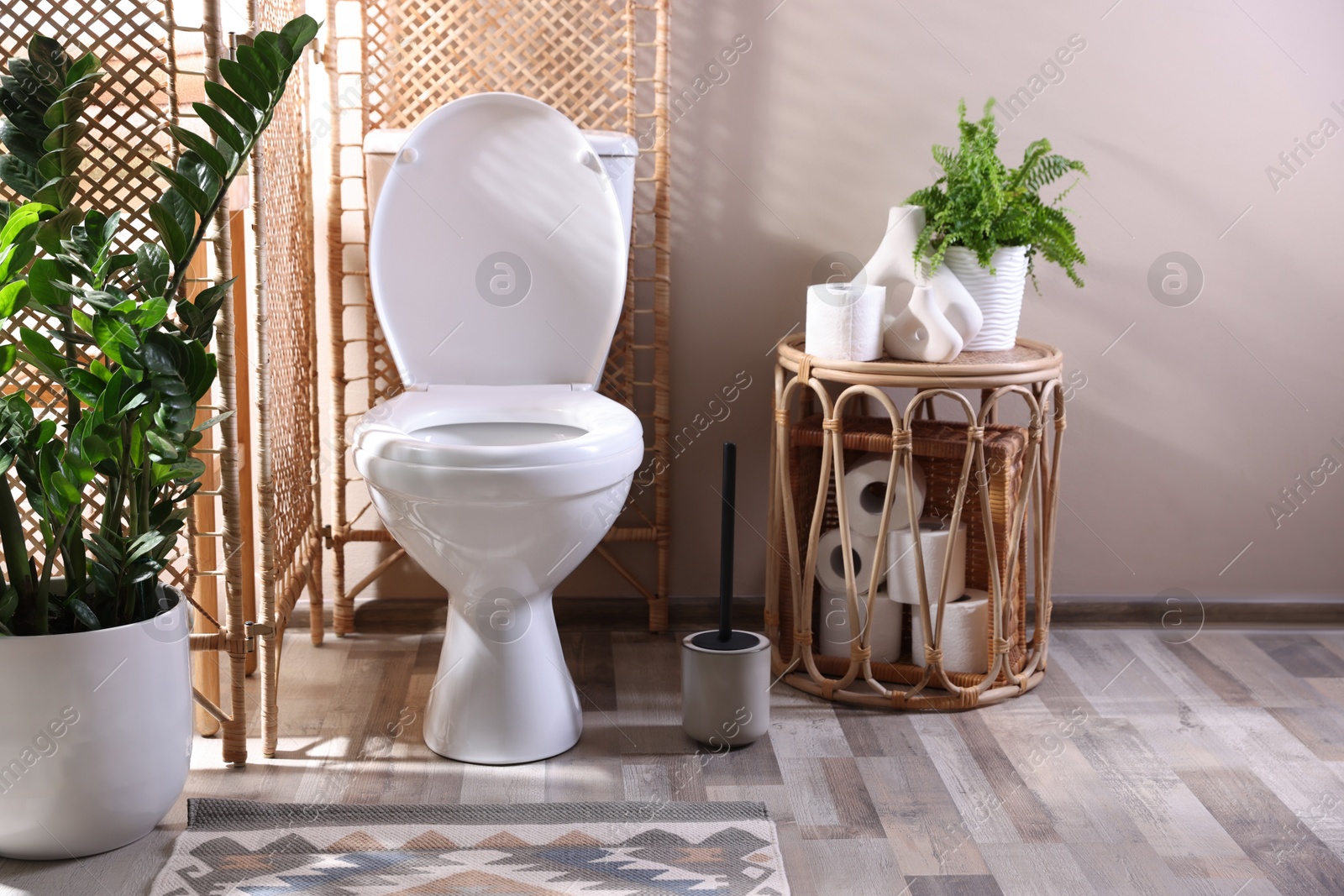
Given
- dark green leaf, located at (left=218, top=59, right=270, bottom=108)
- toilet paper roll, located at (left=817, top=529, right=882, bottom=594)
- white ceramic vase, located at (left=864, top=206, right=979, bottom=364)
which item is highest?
dark green leaf, located at (left=218, top=59, right=270, bottom=108)

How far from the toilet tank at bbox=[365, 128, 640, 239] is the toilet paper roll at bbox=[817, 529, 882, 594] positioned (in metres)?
0.61

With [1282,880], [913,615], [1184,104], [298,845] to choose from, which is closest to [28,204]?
[298,845]

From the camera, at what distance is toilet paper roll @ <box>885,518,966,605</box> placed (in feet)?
6.11

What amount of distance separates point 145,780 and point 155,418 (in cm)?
44

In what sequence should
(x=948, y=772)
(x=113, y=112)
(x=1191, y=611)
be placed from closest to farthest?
1. (x=113, y=112)
2. (x=948, y=772)
3. (x=1191, y=611)

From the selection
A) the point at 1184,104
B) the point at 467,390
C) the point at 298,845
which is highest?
the point at 1184,104

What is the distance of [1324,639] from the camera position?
2174 mm

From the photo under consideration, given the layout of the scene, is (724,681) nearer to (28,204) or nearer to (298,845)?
(298,845)

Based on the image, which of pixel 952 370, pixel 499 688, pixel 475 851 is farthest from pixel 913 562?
pixel 475 851

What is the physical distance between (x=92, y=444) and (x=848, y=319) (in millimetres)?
1043

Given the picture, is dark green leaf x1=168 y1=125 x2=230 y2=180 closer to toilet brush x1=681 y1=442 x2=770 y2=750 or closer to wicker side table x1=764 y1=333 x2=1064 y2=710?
toilet brush x1=681 y1=442 x2=770 y2=750

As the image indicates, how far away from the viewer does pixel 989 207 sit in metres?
1.79

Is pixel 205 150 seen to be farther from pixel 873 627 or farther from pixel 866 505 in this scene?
pixel 873 627

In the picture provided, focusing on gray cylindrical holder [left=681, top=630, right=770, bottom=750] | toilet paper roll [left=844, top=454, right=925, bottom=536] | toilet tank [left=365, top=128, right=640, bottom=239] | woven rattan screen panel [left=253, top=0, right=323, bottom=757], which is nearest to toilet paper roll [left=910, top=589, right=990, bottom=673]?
toilet paper roll [left=844, top=454, right=925, bottom=536]
